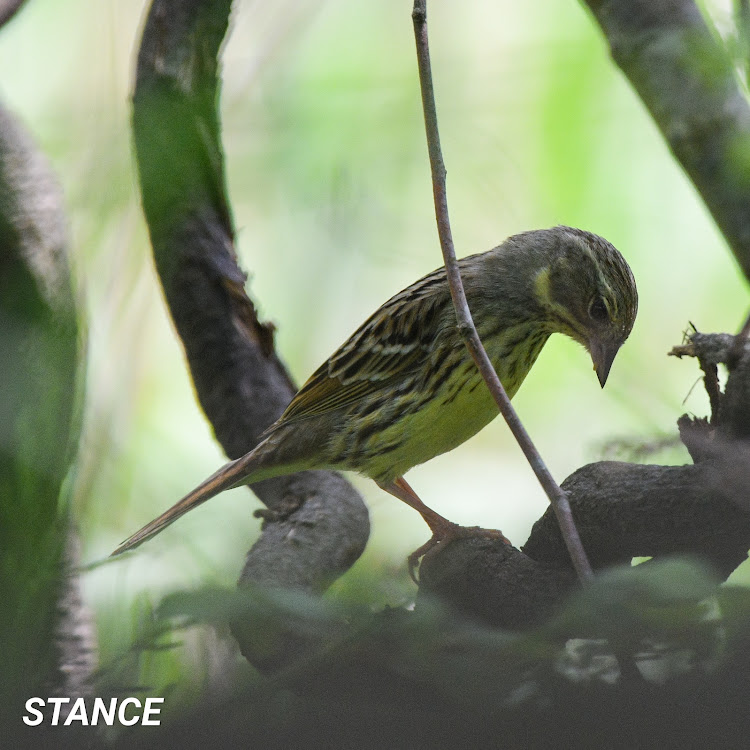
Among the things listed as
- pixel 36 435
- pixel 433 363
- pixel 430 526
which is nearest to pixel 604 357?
pixel 433 363

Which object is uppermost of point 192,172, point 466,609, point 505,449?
point 192,172

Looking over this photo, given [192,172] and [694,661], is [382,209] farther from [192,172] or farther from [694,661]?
[694,661]

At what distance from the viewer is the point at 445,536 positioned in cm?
271

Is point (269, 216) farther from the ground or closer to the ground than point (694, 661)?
farther from the ground

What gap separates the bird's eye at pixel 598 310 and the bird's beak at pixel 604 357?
9 centimetres

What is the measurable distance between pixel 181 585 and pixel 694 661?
0.60 metres

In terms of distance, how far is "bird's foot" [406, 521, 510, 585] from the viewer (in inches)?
65.1

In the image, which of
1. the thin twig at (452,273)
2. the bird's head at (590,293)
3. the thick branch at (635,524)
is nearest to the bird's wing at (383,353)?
the bird's head at (590,293)

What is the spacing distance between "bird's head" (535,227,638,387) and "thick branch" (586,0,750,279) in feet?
2.49

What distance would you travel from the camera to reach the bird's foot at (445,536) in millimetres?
1655

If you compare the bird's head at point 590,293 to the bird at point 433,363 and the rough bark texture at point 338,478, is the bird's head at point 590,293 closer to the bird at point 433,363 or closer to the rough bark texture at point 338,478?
the bird at point 433,363

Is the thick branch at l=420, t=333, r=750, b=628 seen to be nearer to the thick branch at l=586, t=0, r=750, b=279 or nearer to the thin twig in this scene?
the thin twig

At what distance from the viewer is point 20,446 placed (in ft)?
6.81

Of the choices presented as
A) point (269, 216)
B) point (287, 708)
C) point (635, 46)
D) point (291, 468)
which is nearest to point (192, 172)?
point (291, 468)
